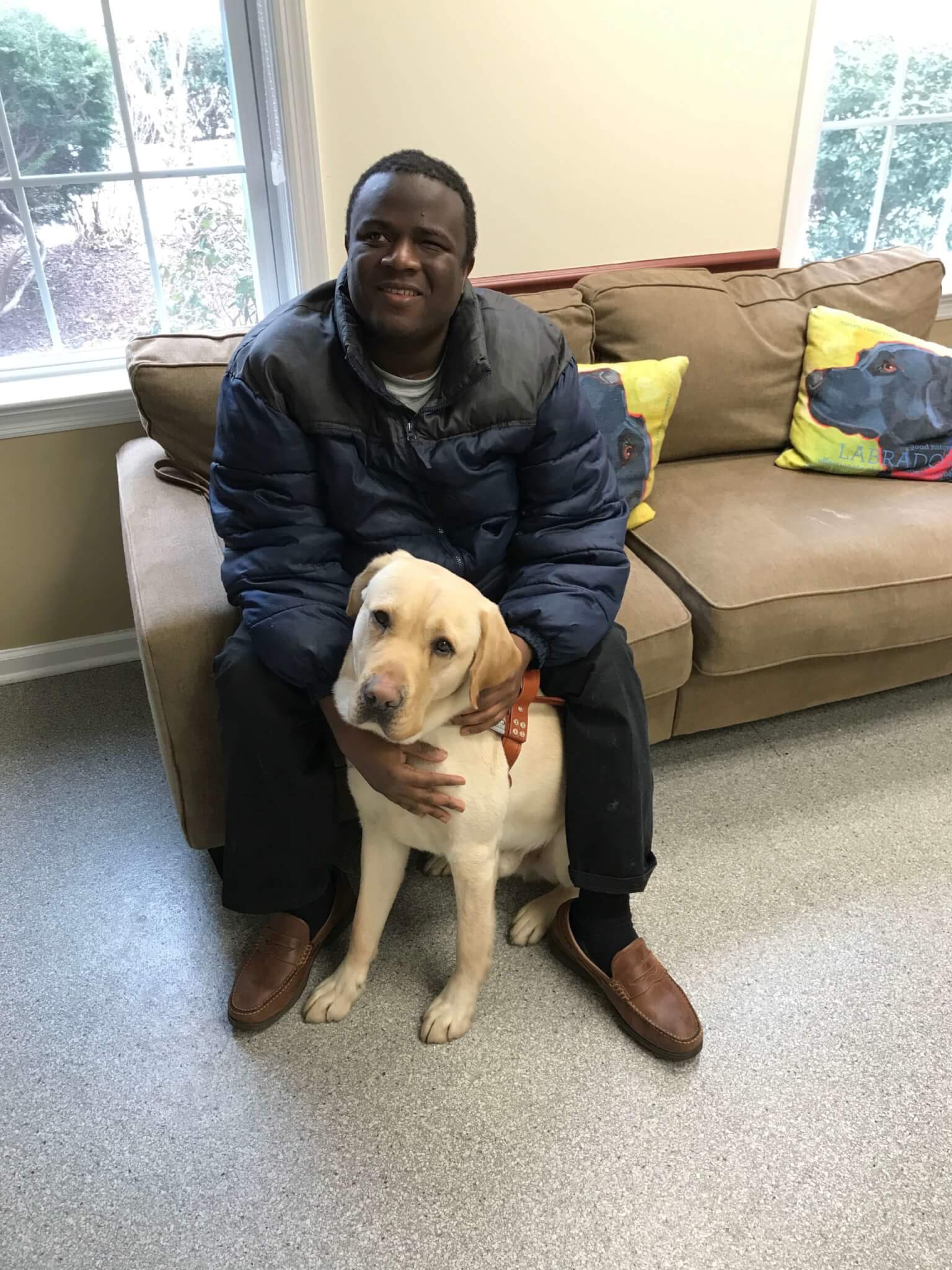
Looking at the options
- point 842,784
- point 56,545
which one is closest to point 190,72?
point 56,545

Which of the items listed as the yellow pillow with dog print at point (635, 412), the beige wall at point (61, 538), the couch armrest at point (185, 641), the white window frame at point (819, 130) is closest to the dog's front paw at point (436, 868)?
the couch armrest at point (185, 641)

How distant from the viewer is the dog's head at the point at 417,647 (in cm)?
106

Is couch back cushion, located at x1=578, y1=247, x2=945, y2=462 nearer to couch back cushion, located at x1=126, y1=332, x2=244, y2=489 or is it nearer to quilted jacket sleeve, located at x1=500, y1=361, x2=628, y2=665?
quilted jacket sleeve, located at x1=500, y1=361, x2=628, y2=665

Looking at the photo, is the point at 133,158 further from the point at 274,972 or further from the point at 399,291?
the point at 274,972

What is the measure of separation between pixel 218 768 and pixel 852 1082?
3.52 ft

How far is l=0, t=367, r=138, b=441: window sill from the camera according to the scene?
1.93m

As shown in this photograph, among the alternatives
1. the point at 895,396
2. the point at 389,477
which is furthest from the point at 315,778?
the point at 895,396

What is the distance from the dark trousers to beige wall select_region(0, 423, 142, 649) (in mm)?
970

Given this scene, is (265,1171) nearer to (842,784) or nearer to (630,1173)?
(630,1173)

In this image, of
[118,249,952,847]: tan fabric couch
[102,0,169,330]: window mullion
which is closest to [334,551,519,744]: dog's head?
[118,249,952,847]: tan fabric couch

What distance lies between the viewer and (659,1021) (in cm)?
134

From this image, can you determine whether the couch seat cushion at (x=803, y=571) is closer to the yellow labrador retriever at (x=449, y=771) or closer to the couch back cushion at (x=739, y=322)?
the couch back cushion at (x=739, y=322)

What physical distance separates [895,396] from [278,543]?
1517mm

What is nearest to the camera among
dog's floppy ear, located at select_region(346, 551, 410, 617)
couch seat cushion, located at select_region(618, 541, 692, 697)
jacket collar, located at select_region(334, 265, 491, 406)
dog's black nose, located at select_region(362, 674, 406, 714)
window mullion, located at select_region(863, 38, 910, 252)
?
dog's black nose, located at select_region(362, 674, 406, 714)
